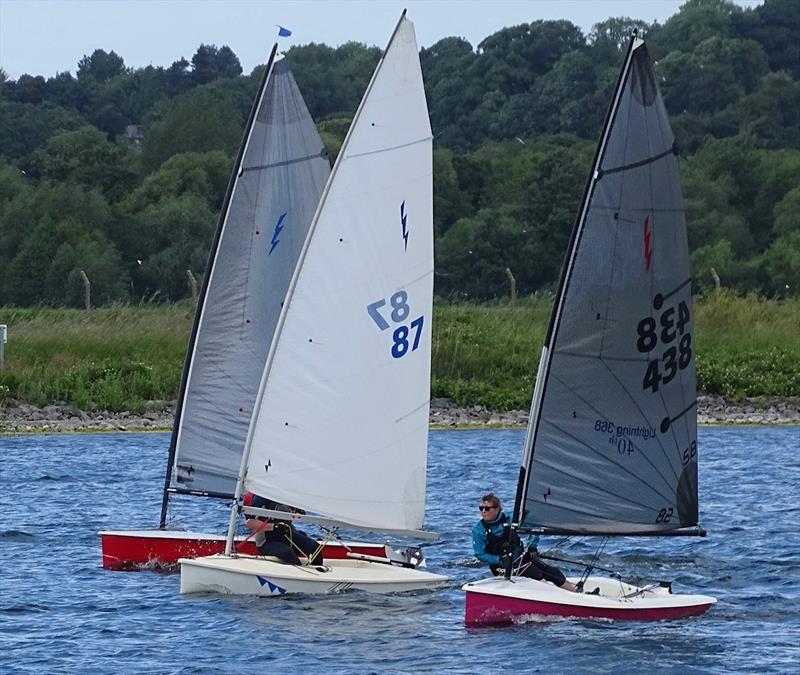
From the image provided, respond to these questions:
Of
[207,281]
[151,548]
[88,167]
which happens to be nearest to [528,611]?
[151,548]

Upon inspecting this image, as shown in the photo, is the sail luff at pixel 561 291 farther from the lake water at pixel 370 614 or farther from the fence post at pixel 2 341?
the fence post at pixel 2 341

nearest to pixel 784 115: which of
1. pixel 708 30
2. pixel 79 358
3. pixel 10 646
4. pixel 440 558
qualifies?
pixel 708 30

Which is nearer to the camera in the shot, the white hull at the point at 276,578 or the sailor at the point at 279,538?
the white hull at the point at 276,578

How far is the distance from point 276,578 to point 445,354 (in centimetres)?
2361

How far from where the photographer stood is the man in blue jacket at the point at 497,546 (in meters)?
17.1

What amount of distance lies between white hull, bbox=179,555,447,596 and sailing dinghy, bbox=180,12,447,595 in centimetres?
1

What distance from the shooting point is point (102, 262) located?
61.4 meters

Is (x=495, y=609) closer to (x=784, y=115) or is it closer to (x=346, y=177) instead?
(x=346, y=177)

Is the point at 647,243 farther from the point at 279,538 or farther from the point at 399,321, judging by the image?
the point at 279,538

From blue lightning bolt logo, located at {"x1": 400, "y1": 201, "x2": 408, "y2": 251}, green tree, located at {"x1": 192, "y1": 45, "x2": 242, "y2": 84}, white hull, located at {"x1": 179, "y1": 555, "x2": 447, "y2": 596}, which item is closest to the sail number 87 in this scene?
blue lightning bolt logo, located at {"x1": 400, "y1": 201, "x2": 408, "y2": 251}

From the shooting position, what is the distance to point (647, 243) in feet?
55.1

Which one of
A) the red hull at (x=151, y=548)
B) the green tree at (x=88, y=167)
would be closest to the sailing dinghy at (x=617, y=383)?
the red hull at (x=151, y=548)

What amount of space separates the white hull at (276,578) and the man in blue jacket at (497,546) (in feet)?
3.74

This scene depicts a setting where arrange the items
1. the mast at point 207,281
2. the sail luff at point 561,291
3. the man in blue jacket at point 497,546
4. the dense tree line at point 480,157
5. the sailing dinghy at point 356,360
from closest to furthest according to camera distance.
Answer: the sail luff at point 561,291, the man in blue jacket at point 497,546, the sailing dinghy at point 356,360, the mast at point 207,281, the dense tree line at point 480,157
